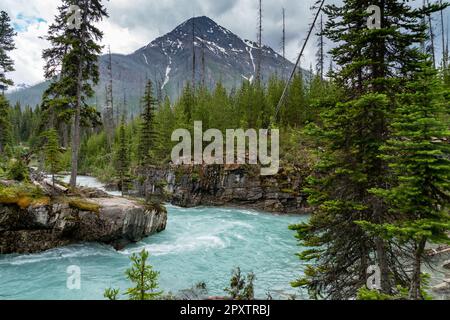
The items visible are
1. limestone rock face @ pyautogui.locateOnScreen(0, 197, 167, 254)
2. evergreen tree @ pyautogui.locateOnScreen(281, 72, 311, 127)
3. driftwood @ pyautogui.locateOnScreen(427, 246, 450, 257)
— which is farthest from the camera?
evergreen tree @ pyautogui.locateOnScreen(281, 72, 311, 127)

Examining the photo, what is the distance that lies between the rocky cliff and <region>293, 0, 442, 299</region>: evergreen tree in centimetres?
1957

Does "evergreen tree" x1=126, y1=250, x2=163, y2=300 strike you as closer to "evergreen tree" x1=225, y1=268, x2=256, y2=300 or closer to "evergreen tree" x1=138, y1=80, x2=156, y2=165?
"evergreen tree" x1=225, y1=268, x2=256, y2=300

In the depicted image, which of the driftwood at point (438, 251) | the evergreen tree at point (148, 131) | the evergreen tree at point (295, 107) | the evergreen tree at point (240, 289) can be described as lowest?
the driftwood at point (438, 251)

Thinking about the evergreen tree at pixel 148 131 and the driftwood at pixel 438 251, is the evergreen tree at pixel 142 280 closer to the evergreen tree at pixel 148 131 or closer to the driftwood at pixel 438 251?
the driftwood at pixel 438 251

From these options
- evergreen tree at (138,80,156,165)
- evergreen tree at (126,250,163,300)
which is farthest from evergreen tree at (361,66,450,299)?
evergreen tree at (138,80,156,165)

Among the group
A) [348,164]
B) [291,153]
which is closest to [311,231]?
[348,164]

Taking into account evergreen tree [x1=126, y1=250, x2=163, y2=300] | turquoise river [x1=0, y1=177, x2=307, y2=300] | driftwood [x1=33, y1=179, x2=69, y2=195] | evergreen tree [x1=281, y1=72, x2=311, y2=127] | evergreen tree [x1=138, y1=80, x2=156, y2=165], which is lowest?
turquoise river [x1=0, y1=177, x2=307, y2=300]

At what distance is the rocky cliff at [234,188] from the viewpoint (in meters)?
27.5

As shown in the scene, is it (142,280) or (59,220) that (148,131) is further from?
(142,280)

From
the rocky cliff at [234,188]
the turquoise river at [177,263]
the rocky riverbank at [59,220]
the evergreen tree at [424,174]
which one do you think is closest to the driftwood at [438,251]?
the turquoise river at [177,263]

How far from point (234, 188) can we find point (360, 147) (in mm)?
22672

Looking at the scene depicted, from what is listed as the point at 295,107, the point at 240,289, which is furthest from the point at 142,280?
the point at 295,107

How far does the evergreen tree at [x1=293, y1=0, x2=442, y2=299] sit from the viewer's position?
279 inches

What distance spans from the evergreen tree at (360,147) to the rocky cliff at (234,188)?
19566 millimetres
